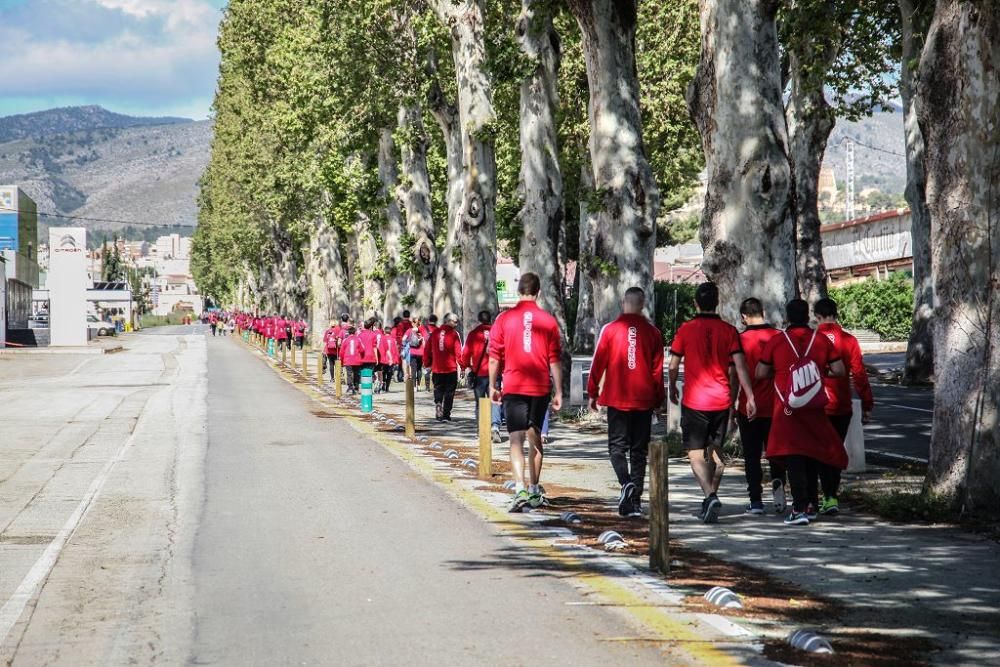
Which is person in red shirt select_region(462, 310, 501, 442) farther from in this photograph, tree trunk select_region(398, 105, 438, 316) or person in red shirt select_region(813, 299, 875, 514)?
tree trunk select_region(398, 105, 438, 316)

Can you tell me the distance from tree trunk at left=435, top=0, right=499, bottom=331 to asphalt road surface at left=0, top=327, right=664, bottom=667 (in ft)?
34.0

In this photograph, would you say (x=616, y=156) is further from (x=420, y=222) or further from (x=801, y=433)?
(x=420, y=222)

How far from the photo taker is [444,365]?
909 inches

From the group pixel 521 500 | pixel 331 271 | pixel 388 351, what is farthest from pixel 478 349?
pixel 331 271

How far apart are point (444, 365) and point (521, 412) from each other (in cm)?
1144

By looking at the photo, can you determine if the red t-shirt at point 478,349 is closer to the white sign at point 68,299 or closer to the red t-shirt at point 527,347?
the red t-shirt at point 527,347

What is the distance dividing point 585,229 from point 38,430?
25421 millimetres

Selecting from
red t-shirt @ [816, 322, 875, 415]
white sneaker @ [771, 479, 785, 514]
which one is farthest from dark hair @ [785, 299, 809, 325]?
white sneaker @ [771, 479, 785, 514]

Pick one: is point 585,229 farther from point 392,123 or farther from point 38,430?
point 38,430

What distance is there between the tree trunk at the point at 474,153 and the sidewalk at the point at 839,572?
14540 millimetres

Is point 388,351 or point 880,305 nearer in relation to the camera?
point 388,351

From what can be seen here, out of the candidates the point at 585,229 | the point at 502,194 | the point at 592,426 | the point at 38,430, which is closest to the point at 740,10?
the point at 592,426

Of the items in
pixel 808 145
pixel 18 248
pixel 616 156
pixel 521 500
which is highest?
pixel 18 248

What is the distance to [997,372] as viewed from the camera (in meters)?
10.8
